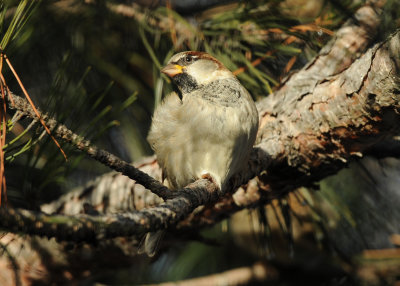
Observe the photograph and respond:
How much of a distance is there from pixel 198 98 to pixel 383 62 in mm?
561

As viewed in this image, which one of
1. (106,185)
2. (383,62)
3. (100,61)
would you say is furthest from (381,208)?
(100,61)

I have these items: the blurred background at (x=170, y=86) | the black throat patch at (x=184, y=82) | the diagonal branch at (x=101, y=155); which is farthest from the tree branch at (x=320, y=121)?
the black throat patch at (x=184, y=82)

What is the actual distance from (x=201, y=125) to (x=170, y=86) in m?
0.40

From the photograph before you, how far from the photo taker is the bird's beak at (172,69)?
1.56 meters

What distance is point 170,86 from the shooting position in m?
1.70

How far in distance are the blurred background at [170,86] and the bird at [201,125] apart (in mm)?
101

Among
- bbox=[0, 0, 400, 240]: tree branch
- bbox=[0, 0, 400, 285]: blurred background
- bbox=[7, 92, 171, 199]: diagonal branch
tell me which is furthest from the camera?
bbox=[0, 0, 400, 285]: blurred background

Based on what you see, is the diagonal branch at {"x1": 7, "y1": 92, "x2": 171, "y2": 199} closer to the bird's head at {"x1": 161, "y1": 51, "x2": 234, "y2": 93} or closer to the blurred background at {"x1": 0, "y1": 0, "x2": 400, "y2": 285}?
the blurred background at {"x1": 0, "y1": 0, "x2": 400, "y2": 285}

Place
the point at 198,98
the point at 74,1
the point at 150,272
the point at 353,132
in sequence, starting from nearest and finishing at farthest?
1. the point at 353,132
2. the point at 198,98
3. the point at 74,1
4. the point at 150,272

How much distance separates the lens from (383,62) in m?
1.06

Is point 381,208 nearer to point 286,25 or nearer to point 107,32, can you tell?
point 286,25

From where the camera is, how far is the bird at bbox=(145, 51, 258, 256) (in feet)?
4.31

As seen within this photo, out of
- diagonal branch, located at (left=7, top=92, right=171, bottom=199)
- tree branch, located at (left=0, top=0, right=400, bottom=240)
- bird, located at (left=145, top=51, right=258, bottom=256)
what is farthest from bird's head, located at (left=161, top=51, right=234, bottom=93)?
diagonal branch, located at (left=7, top=92, right=171, bottom=199)

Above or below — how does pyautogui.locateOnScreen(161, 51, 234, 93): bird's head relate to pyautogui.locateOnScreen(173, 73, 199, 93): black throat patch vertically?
above
